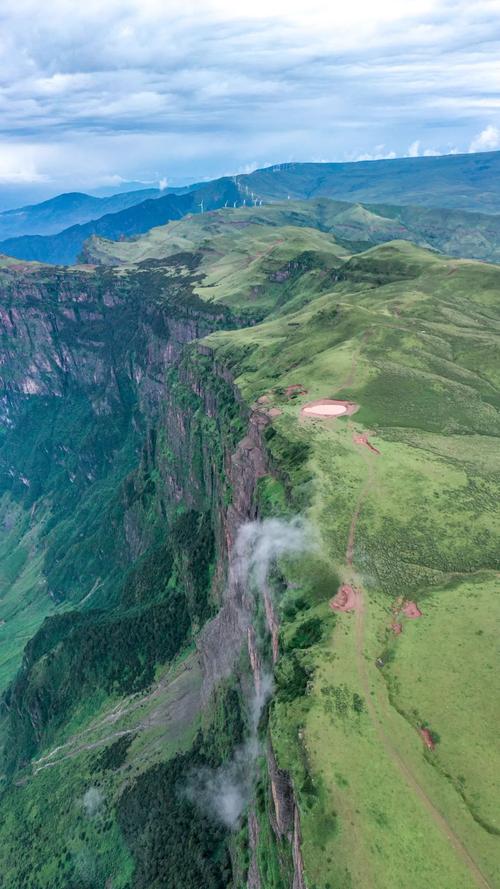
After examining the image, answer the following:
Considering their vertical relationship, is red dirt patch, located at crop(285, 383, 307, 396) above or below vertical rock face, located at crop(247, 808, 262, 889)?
above

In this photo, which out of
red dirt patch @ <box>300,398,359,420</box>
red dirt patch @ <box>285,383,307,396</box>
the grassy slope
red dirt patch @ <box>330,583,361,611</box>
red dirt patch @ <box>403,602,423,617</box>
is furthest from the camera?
red dirt patch @ <box>285,383,307,396</box>

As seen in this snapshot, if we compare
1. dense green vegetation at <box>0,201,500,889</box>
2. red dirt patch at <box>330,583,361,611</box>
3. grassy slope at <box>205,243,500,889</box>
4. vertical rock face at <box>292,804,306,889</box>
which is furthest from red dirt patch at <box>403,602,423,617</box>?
vertical rock face at <box>292,804,306,889</box>

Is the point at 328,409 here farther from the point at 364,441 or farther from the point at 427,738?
the point at 427,738

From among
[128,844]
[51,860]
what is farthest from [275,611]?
[51,860]

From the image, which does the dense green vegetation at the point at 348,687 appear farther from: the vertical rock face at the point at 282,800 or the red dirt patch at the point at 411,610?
the vertical rock face at the point at 282,800

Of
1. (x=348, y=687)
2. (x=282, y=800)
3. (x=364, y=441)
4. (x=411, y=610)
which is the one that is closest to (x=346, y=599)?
(x=411, y=610)

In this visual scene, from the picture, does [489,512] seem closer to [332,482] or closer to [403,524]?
[403,524]

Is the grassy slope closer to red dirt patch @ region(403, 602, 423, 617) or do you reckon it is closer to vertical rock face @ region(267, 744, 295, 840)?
red dirt patch @ region(403, 602, 423, 617)
